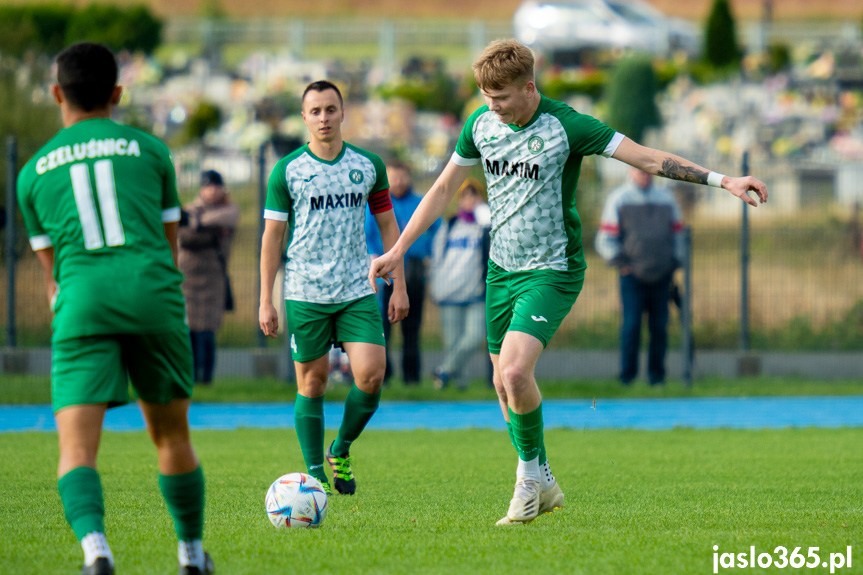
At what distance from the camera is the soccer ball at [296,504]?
17.4ft

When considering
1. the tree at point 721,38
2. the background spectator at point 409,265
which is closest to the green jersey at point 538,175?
the background spectator at point 409,265

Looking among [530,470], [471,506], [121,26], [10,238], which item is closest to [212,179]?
[10,238]

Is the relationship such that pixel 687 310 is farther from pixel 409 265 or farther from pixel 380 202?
pixel 380 202

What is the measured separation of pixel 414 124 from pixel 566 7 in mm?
17044

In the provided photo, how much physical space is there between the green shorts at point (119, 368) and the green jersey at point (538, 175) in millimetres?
2042

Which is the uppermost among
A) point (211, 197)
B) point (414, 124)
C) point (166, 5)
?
point (166, 5)

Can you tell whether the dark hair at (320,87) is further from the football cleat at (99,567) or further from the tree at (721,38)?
the tree at (721,38)

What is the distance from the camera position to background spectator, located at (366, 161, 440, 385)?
11945 millimetres

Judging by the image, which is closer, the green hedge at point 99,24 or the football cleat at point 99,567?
the football cleat at point 99,567

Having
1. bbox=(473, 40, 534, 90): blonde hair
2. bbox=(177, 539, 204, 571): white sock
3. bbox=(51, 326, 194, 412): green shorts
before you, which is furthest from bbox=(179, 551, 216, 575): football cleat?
bbox=(473, 40, 534, 90): blonde hair

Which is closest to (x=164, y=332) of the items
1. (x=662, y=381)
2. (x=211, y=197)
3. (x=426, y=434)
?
(x=426, y=434)

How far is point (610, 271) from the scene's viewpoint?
1560 cm

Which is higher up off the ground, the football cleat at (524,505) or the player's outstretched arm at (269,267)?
the player's outstretched arm at (269,267)

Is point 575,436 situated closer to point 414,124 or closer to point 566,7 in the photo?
point 414,124
